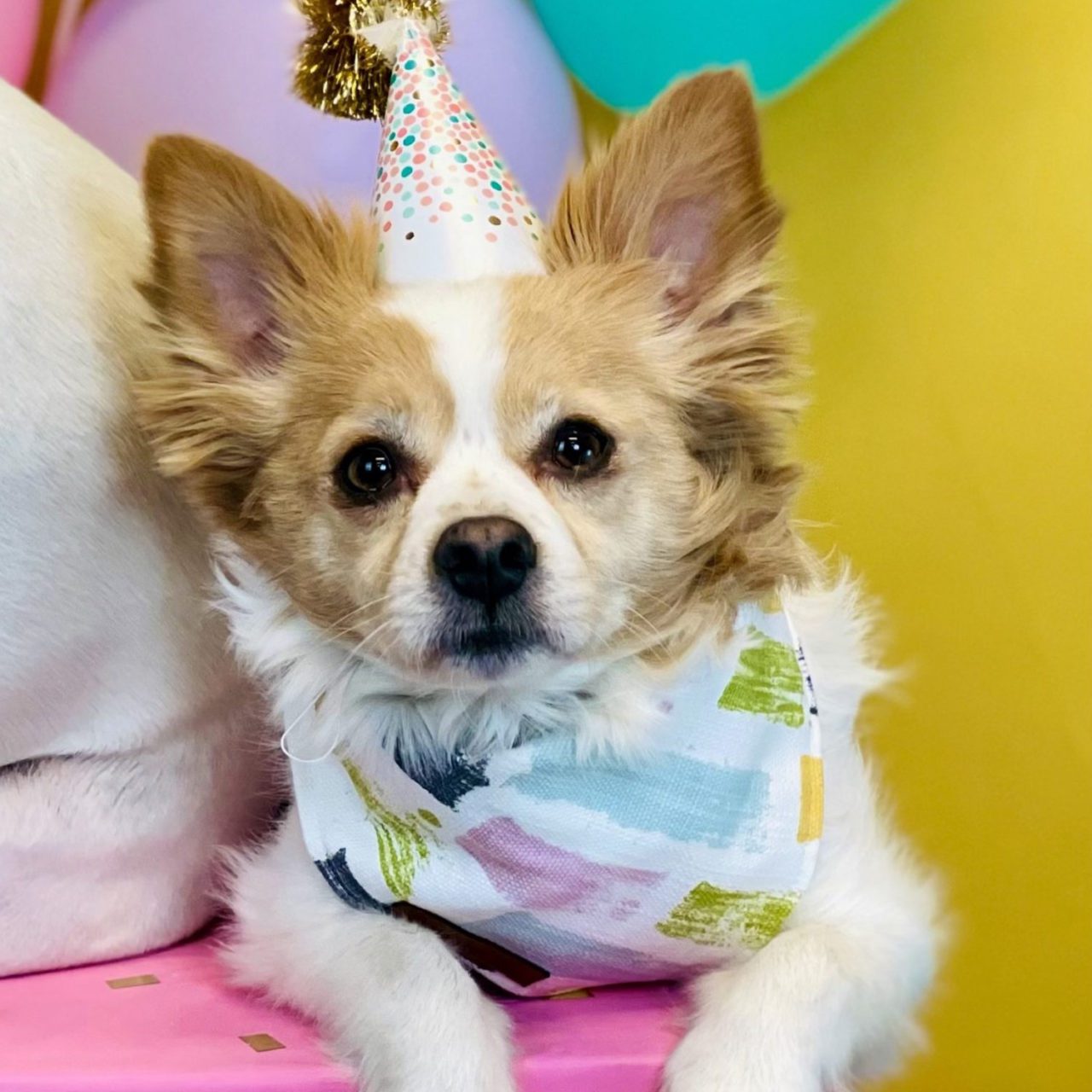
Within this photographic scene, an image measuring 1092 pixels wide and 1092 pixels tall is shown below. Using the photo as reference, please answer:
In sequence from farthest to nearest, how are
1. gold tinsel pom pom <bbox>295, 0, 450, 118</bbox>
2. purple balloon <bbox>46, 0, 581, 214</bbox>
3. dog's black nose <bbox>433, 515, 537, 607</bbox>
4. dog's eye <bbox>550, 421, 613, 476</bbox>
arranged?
purple balloon <bbox>46, 0, 581, 214</bbox> → gold tinsel pom pom <bbox>295, 0, 450, 118</bbox> → dog's eye <bbox>550, 421, 613, 476</bbox> → dog's black nose <bbox>433, 515, 537, 607</bbox>

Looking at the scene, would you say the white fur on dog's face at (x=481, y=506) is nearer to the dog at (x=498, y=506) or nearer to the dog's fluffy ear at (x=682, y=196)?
the dog at (x=498, y=506)

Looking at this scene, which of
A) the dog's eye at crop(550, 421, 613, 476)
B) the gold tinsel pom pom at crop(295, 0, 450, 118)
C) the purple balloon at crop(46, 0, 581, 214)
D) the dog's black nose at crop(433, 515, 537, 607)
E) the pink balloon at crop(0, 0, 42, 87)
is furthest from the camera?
the pink balloon at crop(0, 0, 42, 87)

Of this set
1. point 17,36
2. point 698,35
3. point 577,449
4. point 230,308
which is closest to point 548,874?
point 577,449

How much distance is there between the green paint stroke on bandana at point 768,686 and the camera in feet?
3.92

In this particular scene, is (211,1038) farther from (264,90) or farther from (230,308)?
(264,90)

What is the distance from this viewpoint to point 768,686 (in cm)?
121

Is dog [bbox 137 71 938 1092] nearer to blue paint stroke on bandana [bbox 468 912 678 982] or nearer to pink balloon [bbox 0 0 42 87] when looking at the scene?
blue paint stroke on bandana [bbox 468 912 678 982]

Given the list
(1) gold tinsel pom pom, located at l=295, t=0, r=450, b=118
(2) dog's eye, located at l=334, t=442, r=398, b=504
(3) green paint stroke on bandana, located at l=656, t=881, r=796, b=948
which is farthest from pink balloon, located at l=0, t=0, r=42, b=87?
(3) green paint stroke on bandana, located at l=656, t=881, r=796, b=948

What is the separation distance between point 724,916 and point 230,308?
32.3 inches

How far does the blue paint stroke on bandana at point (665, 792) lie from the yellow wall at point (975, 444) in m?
0.70

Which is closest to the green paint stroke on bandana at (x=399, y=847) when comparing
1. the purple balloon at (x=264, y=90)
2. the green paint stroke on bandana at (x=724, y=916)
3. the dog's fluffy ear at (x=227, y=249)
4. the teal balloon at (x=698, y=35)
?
the green paint stroke on bandana at (x=724, y=916)

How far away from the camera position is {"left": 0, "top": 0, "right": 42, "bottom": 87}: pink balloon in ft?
A: 5.79

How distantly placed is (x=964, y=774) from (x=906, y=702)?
15cm

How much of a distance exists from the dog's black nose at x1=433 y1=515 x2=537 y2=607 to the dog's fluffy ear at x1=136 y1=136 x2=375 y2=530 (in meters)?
0.30
